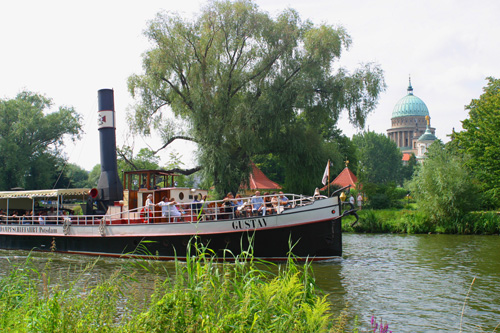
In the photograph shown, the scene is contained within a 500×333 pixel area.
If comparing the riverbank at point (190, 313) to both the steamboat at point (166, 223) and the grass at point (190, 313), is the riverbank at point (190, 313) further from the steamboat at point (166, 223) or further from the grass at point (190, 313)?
the steamboat at point (166, 223)

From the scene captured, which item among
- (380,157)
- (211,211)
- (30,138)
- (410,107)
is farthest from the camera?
(410,107)

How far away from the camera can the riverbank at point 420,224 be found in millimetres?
25891

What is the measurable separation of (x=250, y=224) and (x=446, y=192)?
16335 mm

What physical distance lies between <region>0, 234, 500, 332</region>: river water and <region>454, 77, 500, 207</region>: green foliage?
29.5 ft

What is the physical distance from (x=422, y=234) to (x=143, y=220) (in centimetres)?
1655

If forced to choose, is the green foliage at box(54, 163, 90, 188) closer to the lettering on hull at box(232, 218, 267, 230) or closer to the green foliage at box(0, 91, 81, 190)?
the green foliage at box(0, 91, 81, 190)

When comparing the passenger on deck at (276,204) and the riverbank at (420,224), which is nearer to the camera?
the passenger on deck at (276,204)

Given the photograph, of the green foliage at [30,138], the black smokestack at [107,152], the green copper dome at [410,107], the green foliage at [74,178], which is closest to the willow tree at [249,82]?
the black smokestack at [107,152]

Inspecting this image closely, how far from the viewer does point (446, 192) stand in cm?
2702

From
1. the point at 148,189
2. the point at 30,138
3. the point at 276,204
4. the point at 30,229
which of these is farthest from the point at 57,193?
the point at 30,138

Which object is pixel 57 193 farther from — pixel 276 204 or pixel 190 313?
pixel 190 313

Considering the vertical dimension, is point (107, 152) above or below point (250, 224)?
above

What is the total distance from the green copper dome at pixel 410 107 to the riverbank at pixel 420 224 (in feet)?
443

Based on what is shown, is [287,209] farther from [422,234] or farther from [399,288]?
[422,234]
